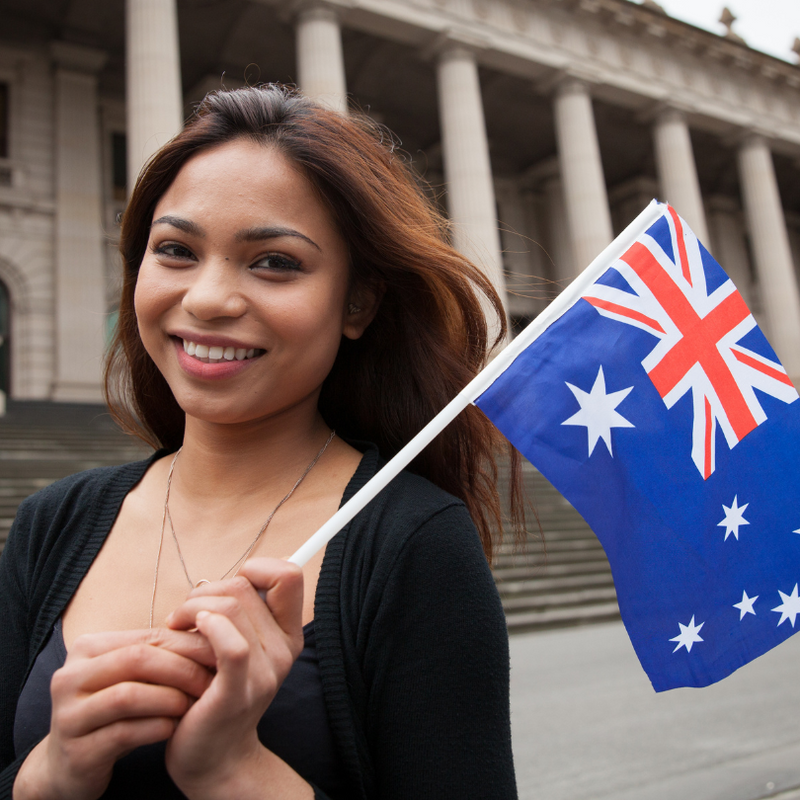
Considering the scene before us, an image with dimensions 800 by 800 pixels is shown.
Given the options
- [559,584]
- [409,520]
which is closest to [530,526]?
[559,584]

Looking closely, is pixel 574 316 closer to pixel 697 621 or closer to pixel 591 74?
pixel 697 621

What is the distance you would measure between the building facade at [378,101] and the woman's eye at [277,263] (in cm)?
1535

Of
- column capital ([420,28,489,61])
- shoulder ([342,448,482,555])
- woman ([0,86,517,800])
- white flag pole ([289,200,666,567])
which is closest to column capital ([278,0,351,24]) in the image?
column capital ([420,28,489,61])

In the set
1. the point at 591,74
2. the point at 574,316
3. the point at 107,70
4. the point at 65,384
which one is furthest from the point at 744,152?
the point at 574,316

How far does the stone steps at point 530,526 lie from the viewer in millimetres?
9258

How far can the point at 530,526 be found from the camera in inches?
483

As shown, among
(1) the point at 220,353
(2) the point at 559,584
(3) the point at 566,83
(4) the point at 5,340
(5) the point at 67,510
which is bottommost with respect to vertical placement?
(5) the point at 67,510

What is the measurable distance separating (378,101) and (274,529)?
26280 millimetres

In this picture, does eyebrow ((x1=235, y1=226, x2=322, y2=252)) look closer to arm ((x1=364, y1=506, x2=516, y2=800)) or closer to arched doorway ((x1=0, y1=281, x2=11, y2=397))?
arm ((x1=364, y1=506, x2=516, y2=800))

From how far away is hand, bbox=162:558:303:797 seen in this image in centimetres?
96

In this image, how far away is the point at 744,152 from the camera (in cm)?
2734

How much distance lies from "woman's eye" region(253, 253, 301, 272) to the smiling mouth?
0.14 meters

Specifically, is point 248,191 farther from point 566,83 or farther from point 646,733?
point 566,83

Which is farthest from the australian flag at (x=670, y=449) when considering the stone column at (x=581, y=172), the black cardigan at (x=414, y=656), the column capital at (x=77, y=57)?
the column capital at (x=77, y=57)
